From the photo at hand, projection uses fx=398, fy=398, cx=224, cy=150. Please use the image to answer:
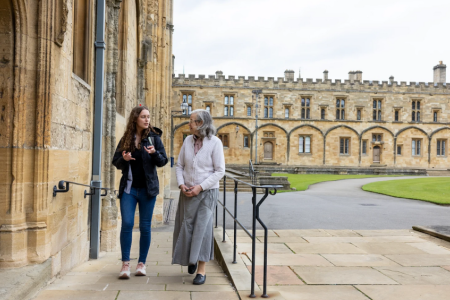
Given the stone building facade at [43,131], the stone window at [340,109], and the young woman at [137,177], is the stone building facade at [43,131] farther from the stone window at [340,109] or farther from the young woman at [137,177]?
the stone window at [340,109]

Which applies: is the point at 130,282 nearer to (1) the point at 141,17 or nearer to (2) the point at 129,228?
(2) the point at 129,228

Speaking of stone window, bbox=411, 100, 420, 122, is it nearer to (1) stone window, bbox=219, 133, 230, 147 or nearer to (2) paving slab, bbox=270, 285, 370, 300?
(1) stone window, bbox=219, 133, 230, 147

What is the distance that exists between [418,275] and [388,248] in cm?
131

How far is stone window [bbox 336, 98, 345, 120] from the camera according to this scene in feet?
127

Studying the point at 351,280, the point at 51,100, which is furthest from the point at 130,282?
the point at 351,280

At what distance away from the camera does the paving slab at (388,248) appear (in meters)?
5.09

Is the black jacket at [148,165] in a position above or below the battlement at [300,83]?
below

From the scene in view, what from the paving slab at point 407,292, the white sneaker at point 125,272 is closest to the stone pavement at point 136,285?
the white sneaker at point 125,272

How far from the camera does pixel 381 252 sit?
509 centimetres

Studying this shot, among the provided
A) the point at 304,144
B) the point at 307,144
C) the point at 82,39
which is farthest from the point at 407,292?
the point at 307,144

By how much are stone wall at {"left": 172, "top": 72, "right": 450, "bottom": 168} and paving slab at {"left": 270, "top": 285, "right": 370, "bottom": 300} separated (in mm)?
32988

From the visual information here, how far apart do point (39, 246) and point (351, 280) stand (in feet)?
9.32

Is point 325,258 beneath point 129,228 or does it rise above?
beneath

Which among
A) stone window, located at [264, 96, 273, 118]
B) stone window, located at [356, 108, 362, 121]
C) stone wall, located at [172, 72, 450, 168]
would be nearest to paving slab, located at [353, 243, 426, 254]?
stone wall, located at [172, 72, 450, 168]
